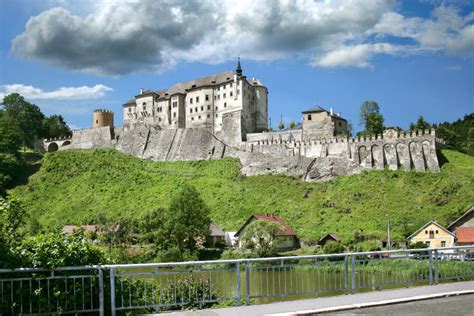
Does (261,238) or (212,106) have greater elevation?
(212,106)

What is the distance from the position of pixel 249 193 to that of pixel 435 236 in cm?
2857

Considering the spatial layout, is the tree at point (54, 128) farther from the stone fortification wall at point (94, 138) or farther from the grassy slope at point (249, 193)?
the grassy slope at point (249, 193)

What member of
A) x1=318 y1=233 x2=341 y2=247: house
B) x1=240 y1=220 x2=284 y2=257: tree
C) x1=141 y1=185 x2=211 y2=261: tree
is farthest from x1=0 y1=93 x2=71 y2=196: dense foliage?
x1=318 y1=233 x2=341 y2=247: house

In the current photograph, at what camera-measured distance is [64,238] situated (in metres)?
11.9

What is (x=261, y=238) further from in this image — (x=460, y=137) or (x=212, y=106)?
(x=460, y=137)

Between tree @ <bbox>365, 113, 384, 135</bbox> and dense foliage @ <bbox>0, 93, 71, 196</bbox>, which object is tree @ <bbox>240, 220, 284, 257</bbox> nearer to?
tree @ <bbox>365, 113, 384, 135</bbox>

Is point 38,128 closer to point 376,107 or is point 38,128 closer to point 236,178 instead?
point 236,178

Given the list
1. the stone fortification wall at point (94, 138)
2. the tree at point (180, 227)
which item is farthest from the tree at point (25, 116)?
the tree at point (180, 227)

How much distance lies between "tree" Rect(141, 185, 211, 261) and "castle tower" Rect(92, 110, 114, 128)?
176ft

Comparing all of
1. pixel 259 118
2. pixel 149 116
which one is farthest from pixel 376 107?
pixel 149 116

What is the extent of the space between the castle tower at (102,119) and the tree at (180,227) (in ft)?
Answer: 176

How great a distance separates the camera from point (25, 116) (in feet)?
366

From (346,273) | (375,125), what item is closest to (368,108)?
(375,125)

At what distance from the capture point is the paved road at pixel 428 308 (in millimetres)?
11312
